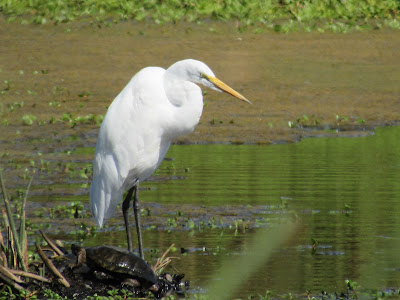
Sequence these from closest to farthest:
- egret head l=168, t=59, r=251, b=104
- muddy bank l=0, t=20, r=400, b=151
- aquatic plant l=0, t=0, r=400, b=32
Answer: egret head l=168, t=59, r=251, b=104 < muddy bank l=0, t=20, r=400, b=151 < aquatic plant l=0, t=0, r=400, b=32

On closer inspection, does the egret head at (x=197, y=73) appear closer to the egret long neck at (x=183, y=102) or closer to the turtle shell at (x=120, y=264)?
the egret long neck at (x=183, y=102)

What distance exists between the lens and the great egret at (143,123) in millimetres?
6191

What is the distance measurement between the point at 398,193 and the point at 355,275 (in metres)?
3.18

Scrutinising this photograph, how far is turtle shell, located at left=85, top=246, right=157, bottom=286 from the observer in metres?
5.86

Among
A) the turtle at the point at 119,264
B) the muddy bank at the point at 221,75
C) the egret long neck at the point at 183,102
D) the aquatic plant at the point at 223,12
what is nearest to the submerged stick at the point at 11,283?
the turtle at the point at 119,264

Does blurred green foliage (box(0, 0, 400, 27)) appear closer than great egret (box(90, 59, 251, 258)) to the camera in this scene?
No

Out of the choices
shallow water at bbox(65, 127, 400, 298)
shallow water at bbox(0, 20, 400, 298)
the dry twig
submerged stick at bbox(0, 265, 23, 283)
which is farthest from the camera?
shallow water at bbox(0, 20, 400, 298)

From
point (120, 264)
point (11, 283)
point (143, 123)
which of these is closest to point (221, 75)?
point (143, 123)

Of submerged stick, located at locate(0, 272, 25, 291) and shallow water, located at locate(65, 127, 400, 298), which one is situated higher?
submerged stick, located at locate(0, 272, 25, 291)

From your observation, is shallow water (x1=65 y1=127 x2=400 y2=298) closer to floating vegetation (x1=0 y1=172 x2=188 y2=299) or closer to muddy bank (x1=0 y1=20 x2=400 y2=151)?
floating vegetation (x1=0 y1=172 x2=188 y2=299)

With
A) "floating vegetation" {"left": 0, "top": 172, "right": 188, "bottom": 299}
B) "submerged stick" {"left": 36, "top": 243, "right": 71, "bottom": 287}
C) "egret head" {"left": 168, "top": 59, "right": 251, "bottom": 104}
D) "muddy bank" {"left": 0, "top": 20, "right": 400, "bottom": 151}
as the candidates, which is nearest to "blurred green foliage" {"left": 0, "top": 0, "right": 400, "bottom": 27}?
"muddy bank" {"left": 0, "top": 20, "right": 400, "bottom": 151}

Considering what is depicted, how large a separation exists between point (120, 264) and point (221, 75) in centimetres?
1060

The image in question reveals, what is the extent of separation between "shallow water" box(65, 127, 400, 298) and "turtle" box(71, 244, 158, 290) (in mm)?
370

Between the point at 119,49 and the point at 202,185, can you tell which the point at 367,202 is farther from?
the point at 119,49
